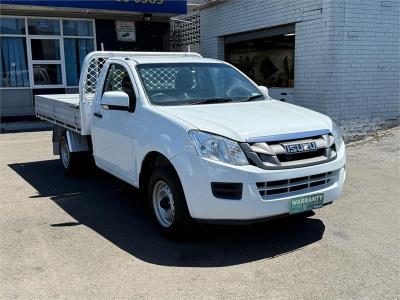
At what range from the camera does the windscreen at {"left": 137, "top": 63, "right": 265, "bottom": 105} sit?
512cm

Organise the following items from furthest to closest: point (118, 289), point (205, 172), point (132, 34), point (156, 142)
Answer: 1. point (132, 34)
2. point (156, 142)
3. point (205, 172)
4. point (118, 289)

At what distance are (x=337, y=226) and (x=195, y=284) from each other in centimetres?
204

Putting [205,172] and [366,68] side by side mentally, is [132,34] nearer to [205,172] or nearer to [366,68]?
[366,68]

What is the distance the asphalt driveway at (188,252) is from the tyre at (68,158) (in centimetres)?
78

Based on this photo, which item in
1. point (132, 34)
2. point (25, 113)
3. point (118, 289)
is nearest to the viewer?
point (118, 289)

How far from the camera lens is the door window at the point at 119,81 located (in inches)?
207

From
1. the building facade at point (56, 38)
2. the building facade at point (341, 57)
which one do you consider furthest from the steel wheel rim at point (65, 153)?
the building facade at point (56, 38)

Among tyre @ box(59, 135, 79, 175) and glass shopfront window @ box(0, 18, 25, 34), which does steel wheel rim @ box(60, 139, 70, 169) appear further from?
glass shopfront window @ box(0, 18, 25, 34)

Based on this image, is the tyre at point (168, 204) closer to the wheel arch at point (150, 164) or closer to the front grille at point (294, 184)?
the wheel arch at point (150, 164)

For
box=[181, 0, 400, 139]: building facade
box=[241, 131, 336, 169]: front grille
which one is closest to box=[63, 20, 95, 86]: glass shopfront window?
box=[181, 0, 400, 139]: building facade

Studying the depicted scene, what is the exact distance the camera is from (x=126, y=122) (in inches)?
205

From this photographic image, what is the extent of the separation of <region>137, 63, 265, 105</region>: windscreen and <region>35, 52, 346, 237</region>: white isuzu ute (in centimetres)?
1

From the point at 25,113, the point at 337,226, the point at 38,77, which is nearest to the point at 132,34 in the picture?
the point at 38,77

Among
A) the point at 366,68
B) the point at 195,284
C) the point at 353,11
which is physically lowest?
the point at 195,284
